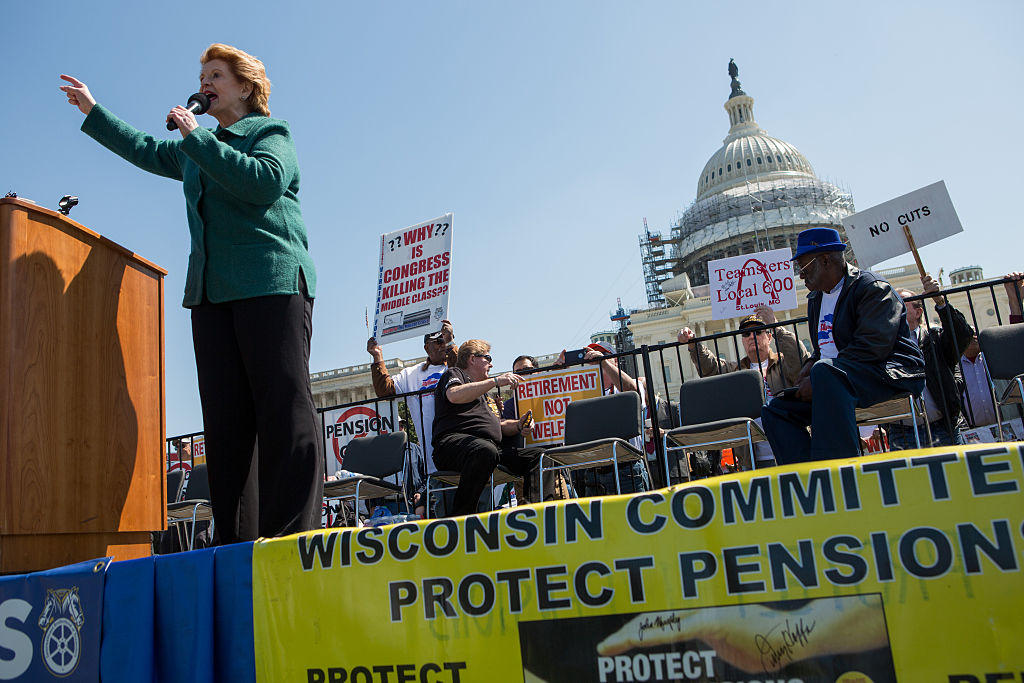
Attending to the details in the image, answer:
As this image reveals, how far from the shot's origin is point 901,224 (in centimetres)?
749

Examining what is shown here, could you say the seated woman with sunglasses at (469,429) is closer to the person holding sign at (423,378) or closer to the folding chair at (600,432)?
the folding chair at (600,432)

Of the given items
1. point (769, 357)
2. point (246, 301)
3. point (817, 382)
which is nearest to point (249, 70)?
point (246, 301)

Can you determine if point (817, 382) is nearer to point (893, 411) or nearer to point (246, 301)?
point (893, 411)

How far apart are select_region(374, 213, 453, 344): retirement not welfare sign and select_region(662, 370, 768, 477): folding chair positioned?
2.94 meters

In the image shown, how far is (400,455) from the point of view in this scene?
682 cm

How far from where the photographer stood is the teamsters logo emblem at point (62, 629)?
7.66 feet

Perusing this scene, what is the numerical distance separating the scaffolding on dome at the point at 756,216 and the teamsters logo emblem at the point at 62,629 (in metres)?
85.7

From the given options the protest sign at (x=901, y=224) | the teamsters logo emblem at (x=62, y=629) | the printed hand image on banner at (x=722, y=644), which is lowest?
the printed hand image on banner at (x=722, y=644)

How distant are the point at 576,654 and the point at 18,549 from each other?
6.28ft

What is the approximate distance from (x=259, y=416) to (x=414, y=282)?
603 cm

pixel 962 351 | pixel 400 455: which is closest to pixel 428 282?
pixel 400 455

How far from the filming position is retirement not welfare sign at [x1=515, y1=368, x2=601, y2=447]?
7.82m

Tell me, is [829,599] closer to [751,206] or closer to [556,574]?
[556,574]

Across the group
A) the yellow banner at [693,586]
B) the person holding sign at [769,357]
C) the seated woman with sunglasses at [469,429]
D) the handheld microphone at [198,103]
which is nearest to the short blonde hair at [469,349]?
the seated woman with sunglasses at [469,429]
